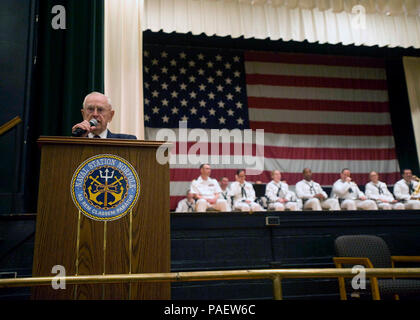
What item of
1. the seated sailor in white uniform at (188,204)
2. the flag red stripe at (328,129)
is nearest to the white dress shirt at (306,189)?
the flag red stripe at (328,129)

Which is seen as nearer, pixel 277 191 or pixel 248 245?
pixel 248 245

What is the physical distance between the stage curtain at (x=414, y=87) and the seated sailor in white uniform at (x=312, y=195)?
9.94ft

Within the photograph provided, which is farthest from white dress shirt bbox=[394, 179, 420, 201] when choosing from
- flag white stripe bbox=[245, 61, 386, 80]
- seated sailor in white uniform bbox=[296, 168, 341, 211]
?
flag white stripe bbox=[245, 61, 386, 80]

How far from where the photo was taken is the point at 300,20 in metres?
6.96

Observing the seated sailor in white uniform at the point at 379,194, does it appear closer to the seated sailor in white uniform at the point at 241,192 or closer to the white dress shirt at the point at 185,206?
the seated sailor in white uniform at the point at 241,192

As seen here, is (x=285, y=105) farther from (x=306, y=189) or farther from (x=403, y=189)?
(x=403, y=189)

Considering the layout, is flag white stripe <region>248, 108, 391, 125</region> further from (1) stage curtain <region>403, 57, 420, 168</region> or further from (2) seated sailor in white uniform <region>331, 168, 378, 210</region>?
(2) seated sailor in white uniform <region>331, 168, 378, 210</region>

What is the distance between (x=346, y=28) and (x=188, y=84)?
3.66 metres

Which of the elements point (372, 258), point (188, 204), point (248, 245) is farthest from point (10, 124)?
point (188, 204)

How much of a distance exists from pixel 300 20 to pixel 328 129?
3.36 meters

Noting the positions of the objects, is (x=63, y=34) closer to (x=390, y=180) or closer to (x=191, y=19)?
(x=191, y=19)

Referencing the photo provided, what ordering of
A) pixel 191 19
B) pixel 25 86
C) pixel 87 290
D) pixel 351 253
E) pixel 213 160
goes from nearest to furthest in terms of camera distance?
1. pixel 87 290
2. pixel 351 253
3. pixel 25 86
4. pixel 191 19
5. pixel 213 160

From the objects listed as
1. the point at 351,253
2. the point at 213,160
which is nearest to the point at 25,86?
the point at 351,253

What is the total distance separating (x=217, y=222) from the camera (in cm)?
353
